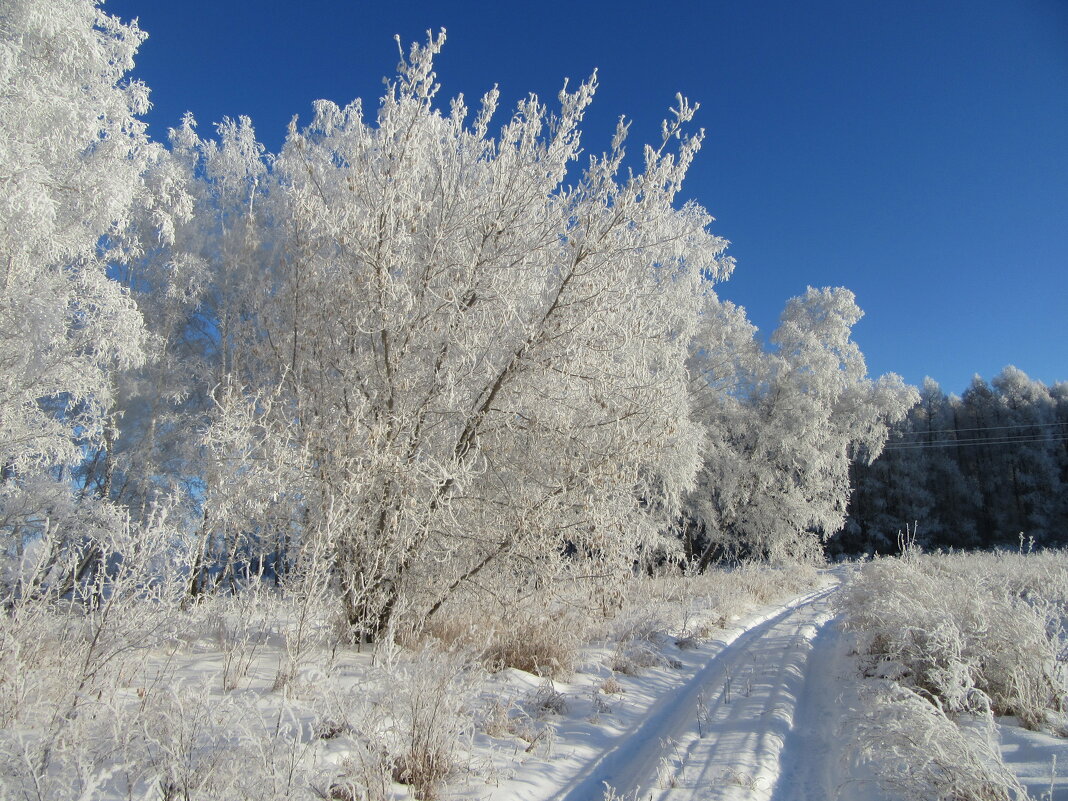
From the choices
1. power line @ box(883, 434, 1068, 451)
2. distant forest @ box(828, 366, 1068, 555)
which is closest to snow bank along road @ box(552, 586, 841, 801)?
distant forest @ box(828, 366, 1068, 555)

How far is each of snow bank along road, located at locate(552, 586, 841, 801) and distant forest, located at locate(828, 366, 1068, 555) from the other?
1223 inches

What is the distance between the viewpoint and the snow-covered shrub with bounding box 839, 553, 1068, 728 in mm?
4184

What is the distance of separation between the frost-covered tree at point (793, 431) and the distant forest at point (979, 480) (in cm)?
1435

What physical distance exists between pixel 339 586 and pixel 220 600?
3.41ft

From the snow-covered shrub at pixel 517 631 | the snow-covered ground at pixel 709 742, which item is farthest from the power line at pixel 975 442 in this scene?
the snow-covered shrub at pixel 517 631

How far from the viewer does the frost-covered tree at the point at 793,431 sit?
1905cm

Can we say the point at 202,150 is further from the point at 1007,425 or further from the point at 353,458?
the point at 1007,425

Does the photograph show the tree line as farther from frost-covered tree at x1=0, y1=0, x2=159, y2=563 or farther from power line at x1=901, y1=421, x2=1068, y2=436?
power line at x1=901, y1=421, x2=1068, y2=436

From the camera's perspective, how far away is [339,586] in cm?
566

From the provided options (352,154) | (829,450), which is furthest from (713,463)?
(352,154)

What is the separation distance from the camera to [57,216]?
7.40 metres

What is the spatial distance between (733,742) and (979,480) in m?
44.1

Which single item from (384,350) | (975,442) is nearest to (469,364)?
(384,350)

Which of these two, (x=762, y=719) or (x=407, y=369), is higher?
(x=407, y=369)
